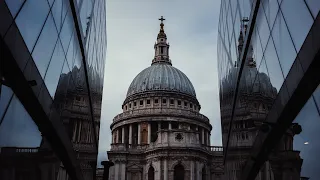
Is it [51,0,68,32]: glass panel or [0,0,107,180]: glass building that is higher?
[51,0,68,32]: glass panel

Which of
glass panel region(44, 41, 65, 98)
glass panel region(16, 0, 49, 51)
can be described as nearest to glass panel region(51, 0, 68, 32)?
glass panel region(44, 41, 65, 98)

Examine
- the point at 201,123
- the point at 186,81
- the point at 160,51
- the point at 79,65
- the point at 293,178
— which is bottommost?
the point at 293,178

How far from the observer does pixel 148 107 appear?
288 ft

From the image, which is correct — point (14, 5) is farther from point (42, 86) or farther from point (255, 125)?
point (255, 125)

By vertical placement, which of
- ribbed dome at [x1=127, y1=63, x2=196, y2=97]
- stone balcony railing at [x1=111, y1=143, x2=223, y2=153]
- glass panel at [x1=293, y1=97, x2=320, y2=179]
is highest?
ribbed dome at [x1=127, y1=63, x2=196, y2=97]

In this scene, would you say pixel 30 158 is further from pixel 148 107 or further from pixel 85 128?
pixel 148 107

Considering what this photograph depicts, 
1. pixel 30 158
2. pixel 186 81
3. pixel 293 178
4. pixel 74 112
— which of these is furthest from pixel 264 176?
pixel 186 81

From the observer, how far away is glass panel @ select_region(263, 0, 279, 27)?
13.5 metres

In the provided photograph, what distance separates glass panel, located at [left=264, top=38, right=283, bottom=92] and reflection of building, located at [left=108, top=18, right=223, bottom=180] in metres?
54.4

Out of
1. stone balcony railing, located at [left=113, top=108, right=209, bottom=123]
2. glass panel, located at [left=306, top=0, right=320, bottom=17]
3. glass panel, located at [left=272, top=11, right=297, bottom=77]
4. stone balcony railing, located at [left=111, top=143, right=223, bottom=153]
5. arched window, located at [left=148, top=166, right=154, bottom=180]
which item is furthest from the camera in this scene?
stone balcony railing, located at [left=113, top=108, right=209, bottom=123]

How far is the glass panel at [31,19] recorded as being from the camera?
10.6m

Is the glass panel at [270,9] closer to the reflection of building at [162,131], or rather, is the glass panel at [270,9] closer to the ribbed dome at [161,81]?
the reflection of building at [162,131]

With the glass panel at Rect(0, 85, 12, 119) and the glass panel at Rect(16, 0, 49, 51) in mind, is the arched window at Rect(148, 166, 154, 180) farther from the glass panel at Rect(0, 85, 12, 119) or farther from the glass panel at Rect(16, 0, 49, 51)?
the glass panel at Rect(0, 85, 12, 119)

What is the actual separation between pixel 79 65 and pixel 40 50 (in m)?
8.94
